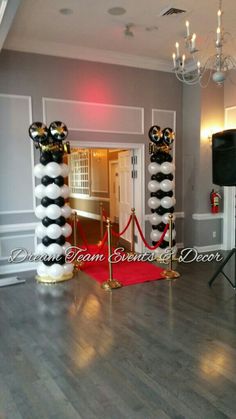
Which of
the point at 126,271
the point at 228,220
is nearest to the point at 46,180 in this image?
the point at 126,271

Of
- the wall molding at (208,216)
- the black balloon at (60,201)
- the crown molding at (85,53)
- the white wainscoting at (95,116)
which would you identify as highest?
the crown molding at (85,53)

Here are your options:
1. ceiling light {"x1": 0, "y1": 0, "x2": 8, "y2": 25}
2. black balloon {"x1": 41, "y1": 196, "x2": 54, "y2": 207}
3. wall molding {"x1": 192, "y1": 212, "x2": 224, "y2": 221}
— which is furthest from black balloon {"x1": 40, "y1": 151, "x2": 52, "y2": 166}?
wall molding {"x1": 192, "y1": 212, "x2": 224, "y2": 221}

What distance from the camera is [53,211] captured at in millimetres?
4691

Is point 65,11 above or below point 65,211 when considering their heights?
above

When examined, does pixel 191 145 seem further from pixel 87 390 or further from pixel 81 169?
pixel 81 169

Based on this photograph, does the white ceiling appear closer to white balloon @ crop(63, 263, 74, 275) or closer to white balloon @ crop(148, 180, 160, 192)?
white balloon @ crop(148, 180, 160, 192)

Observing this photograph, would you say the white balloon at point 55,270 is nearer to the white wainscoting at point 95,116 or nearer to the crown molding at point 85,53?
the white wainscoting at point 95,116

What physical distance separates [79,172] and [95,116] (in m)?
6.56

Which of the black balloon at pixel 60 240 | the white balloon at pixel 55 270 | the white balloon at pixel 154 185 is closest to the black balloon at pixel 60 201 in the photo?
the black balloon at pixel 60 240

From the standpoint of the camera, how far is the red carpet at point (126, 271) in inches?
198

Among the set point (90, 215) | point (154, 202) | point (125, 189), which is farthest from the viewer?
point (90, 215)

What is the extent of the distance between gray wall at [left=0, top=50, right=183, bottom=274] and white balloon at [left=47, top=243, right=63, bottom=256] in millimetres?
939

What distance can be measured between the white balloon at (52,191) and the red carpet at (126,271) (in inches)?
55.2

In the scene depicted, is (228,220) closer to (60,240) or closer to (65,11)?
(60,240)
